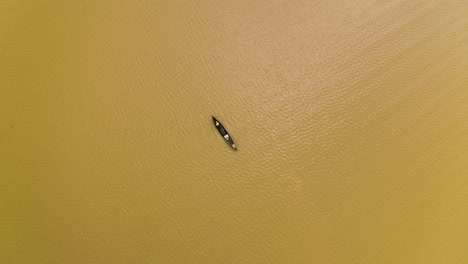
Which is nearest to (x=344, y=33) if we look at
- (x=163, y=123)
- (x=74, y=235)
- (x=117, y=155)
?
(x=163, y=123)

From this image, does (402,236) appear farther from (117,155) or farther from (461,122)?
(117,155)

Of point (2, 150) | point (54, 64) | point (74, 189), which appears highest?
point (54, 64)

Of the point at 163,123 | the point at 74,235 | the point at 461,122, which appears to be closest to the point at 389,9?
the point at 461,122

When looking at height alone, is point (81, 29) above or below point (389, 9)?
above

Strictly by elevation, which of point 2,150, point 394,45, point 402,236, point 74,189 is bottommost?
point 402,236

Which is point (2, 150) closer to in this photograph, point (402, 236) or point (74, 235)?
point (74, 235)

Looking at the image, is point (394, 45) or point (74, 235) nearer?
point (74, 235)
